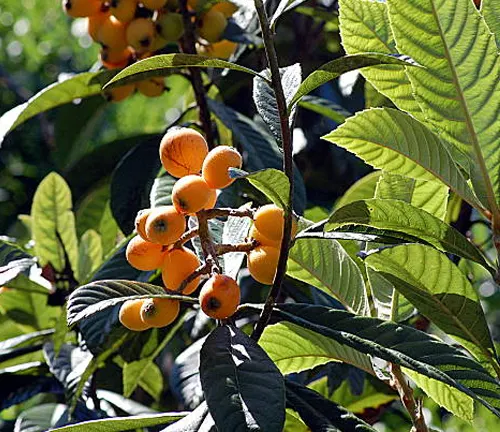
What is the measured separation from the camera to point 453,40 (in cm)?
86

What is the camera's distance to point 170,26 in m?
1.42

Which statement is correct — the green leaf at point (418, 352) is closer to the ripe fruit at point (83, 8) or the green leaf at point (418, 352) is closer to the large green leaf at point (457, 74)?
the large green leaf at point (457, 74)

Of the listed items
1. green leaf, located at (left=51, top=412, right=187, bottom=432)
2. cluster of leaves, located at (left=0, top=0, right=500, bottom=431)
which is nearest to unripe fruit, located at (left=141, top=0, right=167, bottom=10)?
cluster of leaves, located at (left=0, top=0, right=500, bottom=431)

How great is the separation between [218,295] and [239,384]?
83mm

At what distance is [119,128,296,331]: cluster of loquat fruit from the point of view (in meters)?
0.86

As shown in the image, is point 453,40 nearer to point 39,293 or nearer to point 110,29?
point 110,29

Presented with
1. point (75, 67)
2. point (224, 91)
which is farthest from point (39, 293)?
point (75, 67)

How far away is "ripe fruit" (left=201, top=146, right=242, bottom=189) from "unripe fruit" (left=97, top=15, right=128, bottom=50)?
637 millimetres

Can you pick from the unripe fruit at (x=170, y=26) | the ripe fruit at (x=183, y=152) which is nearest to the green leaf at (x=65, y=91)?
the unripe fruit at (x=170, y=26)

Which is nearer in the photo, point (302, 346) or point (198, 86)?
point (302, 346)

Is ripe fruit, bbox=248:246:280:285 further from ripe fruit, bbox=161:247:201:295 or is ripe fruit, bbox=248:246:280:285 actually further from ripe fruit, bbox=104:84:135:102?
ripe fruit, bbox=104:84:135:102

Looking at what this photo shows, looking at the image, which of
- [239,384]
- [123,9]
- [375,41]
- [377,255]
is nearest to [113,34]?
[123,9]

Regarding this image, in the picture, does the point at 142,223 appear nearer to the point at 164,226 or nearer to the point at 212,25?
the point at 164,226

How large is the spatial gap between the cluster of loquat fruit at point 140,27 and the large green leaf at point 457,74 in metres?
0.62
